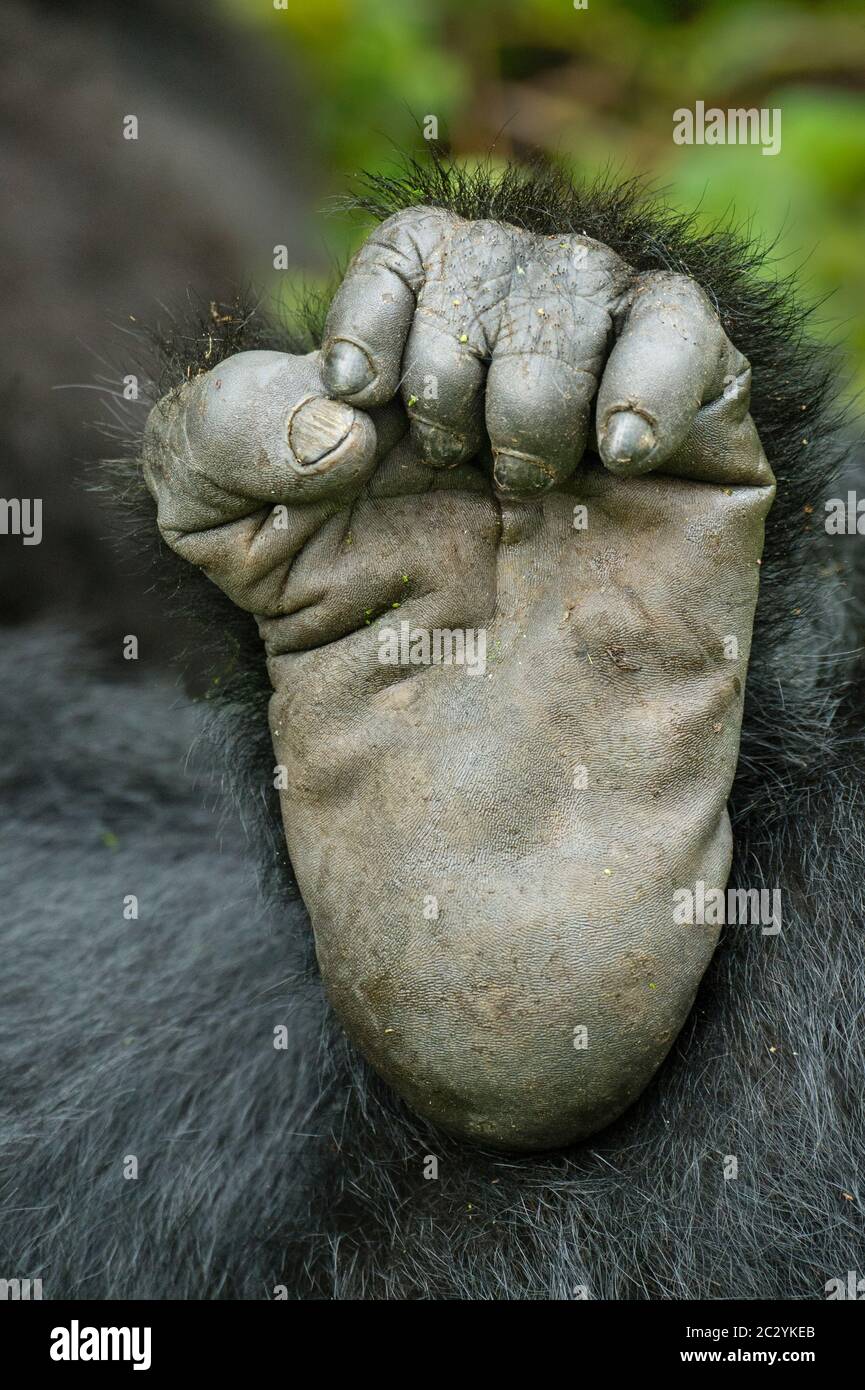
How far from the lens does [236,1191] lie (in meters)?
0.94

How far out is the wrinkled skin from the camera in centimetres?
70

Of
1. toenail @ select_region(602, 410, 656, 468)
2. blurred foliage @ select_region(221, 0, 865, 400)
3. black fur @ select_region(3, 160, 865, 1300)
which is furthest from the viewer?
blurred foliage @ select_region(221, 0, 865, 400)

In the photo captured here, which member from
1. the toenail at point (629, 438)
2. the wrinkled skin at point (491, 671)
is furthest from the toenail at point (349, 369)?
the toenail at point (629, 438)

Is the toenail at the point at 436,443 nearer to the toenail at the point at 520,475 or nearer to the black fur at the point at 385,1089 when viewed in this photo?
the toenail at the point at 520,475

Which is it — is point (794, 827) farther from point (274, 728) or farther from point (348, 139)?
point (348, 139)

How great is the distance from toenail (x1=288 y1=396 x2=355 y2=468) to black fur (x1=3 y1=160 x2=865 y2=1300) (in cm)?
15

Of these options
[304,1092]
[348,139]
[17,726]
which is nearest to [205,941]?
[304,1092]

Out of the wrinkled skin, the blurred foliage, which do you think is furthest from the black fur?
the blurred foliage

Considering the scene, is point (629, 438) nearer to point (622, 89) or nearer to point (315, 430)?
point (315, 430)

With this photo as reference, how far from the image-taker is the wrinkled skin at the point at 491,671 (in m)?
0.70

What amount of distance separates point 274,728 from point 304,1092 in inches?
12.4

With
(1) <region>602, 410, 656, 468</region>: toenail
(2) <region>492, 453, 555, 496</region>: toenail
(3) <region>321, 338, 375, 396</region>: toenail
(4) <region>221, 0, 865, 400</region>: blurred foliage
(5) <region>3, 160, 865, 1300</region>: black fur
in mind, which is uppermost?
(4) <region>221, 0, 865, 400</region>: blurred foliage

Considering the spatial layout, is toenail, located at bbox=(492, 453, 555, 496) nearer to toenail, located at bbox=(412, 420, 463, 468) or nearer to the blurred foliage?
toenail, located at bbox=(412, 420, 463, 468)

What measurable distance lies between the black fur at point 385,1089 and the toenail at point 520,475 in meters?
0.15
